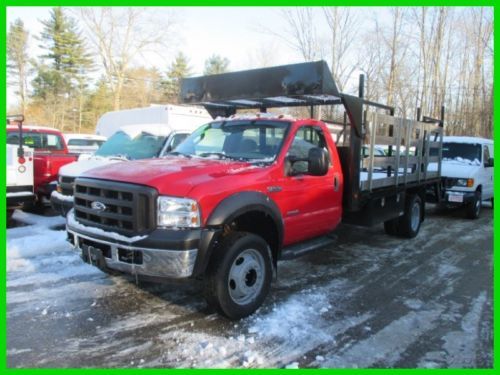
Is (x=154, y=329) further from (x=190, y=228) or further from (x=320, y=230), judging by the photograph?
(x=320, y=230)

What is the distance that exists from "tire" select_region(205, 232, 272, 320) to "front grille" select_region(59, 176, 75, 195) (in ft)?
14.1

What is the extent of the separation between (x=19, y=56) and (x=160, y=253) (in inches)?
1735

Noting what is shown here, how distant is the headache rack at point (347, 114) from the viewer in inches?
211

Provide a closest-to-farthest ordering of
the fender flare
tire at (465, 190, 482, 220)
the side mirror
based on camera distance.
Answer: the fender flare < the side mirror < tire at (465, 190, 482, 220)

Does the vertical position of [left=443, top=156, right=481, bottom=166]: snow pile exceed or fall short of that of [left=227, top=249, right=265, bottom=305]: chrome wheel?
it exceeds it

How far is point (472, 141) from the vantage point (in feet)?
36.4

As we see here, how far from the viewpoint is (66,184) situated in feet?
23.7

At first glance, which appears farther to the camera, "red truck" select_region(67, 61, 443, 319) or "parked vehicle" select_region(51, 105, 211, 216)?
"parked vehicle" select_region(51, 105, 211, 216)

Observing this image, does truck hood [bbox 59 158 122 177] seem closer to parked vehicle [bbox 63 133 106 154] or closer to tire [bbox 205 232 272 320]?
tire [bbox 205 232 272 320]

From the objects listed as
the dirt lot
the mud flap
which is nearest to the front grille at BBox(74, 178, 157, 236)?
the mud flap

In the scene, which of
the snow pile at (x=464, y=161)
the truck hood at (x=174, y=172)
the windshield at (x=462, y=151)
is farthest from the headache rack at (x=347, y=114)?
the windshield at (x=462, y=151)

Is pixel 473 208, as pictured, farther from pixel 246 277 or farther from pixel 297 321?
pixel 246 277

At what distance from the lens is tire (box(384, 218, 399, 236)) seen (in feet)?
25.9

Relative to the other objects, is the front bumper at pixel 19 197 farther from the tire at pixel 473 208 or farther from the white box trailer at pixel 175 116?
the tire at pixel 473 208
